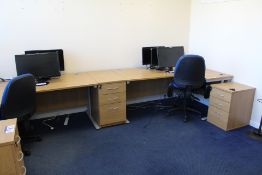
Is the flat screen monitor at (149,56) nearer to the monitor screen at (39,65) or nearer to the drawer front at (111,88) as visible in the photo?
the drawer front at (111,88)

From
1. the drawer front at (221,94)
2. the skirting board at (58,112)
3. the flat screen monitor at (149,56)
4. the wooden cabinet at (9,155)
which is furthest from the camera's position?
the flat screen monitor at (149,56)

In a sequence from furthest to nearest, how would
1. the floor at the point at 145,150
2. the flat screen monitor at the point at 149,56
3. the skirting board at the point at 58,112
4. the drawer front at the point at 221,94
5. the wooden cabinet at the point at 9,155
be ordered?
the flat screen monitor at the point at 149,56, the skirting board at the point at 58,112, the drawer front at the point at 221,94, the floor at the point at 145,150, the wooden cabinet at the point at 9,155

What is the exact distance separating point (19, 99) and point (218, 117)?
9.26 feet

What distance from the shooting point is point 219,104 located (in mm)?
3342

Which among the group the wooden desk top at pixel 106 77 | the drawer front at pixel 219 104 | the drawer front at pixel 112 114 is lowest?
the drawer front at pixel 112 114

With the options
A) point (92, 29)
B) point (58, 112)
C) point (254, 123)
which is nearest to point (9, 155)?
point (58, 112)

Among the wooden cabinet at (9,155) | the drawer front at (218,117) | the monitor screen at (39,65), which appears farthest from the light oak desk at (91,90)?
the wooden cabinet at (9,155)

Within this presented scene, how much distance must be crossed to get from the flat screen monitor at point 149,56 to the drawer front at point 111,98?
984mm

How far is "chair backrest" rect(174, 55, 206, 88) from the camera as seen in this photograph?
10.6 feet

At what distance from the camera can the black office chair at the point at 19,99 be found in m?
2.27

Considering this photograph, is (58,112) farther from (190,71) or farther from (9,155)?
(190,71)

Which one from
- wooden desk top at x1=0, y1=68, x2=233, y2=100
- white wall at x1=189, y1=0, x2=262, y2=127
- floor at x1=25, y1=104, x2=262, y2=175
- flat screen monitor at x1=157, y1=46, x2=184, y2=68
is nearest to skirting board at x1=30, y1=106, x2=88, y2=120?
floor at x1=25, y1=104, x2=262, y2=175

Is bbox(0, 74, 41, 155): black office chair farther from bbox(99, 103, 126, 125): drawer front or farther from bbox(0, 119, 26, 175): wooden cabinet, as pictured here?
bbox(99, 103, 126, 125): drawer front

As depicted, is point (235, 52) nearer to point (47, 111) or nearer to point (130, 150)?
point (130, 150)
